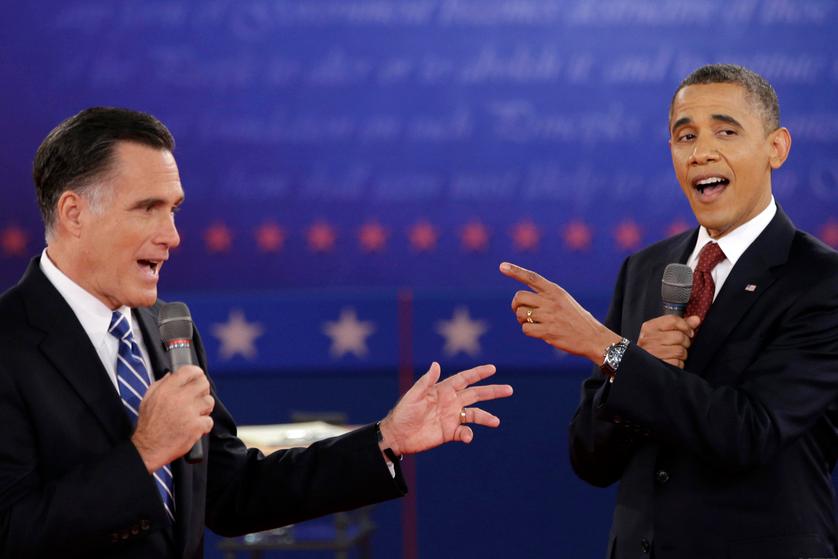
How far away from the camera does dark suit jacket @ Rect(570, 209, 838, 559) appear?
202 cm

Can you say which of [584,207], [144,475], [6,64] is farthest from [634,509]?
[6,64]

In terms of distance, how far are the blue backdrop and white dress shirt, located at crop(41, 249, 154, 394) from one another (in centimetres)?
212

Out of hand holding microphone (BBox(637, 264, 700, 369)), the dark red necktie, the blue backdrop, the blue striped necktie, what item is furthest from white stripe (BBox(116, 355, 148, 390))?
the blue backdrop

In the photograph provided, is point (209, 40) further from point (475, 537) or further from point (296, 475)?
point (296, 475)

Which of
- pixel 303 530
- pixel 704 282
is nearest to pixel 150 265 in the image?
pixel 704 282

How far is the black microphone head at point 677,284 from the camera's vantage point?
2.15 meters

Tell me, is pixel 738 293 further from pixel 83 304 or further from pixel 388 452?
pixel 83 304

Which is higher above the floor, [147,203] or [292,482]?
[147,203]

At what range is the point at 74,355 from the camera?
5.99 ft

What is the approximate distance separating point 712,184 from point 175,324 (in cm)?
112

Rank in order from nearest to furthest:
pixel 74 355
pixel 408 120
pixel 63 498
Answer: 1. pixel 63 498
2. pixel 74 355
3. pixel 408 120

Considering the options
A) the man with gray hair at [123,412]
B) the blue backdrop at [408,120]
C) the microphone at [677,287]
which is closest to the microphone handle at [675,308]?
the microphone at [677,287]

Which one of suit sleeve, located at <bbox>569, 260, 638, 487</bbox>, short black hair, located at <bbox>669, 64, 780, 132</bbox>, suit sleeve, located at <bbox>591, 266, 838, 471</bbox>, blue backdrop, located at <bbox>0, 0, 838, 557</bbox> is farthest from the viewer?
blue backdrop, located at <bbox>0, 0, 838, 557</bbox>

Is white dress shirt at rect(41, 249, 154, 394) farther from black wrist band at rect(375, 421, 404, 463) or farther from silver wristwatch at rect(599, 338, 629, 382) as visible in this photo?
silver wristwatch at rect(599, 338, 629, 382)
